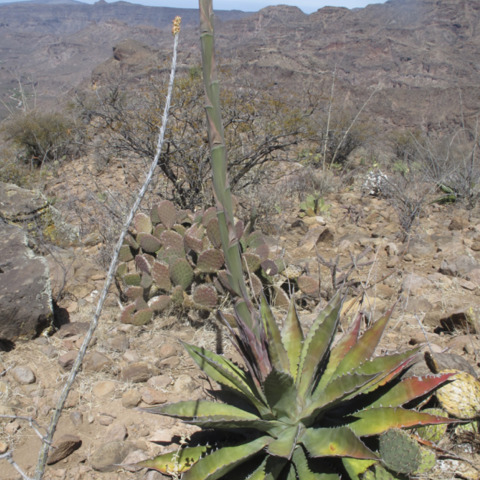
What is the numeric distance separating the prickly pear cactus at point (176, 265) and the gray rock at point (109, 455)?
3.41ft

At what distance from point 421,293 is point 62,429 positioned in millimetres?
2660

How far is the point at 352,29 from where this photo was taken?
52.2 meters

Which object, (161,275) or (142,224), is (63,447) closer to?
(161,275)

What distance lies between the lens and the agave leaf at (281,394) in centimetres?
160


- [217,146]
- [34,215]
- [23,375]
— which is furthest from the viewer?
[34,215]

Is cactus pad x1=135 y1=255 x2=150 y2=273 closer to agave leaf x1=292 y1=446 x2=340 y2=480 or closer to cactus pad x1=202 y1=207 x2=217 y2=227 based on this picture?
cactus pad x1=202 y1=207 x2=217 y2=227

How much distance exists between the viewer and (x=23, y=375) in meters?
2.59

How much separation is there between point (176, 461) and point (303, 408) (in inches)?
22.3

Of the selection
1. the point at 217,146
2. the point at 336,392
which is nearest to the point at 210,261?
the point at 336,392

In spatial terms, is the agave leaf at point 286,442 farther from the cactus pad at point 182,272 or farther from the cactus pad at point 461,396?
the cactus pad at point 182,272

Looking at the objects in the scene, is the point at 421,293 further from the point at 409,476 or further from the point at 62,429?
the point at 62,429

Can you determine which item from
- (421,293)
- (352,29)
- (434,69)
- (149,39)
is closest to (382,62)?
(434,69)

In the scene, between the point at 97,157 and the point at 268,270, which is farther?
the point at 97,157

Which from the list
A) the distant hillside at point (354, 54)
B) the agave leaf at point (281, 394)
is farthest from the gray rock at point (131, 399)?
the distant hillside at point (354, 54)
